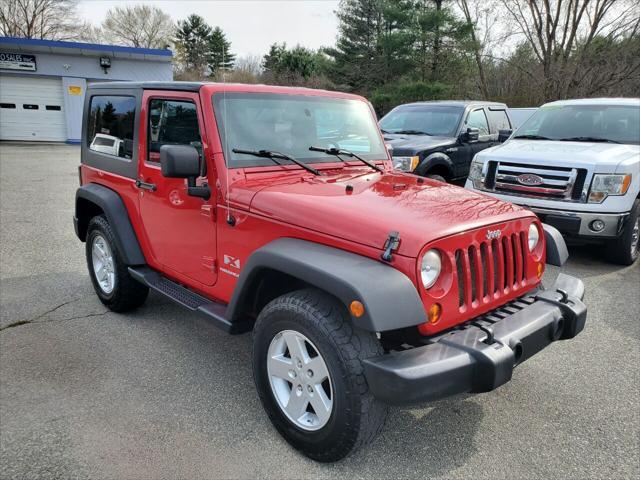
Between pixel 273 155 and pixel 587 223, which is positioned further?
pixel 587 223

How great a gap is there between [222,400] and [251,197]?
4.22 feet

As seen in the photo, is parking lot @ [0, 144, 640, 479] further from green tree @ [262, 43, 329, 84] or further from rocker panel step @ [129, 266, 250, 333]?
green tree @ [262, 43, 329, 84]

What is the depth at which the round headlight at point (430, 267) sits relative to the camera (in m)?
2.25

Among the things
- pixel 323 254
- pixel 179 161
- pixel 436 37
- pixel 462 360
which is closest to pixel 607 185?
pixel 462 360

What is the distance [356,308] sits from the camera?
206 cm

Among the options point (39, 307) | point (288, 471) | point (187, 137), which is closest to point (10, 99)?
point (39, 307)

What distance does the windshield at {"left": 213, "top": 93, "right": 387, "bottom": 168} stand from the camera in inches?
120

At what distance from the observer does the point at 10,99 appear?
69.1 feet

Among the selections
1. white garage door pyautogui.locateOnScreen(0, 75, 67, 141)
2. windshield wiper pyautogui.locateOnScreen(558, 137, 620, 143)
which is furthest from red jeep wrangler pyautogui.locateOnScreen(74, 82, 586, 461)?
white garage door pyautogui.locateOnScreen(0, 75, 67, 141)

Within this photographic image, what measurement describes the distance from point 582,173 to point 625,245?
1076 mm

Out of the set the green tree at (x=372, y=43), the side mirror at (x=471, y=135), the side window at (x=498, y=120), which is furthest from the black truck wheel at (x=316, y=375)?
the green tree at (x=372, y=43)

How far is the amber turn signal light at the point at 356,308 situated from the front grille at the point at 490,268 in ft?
1.97

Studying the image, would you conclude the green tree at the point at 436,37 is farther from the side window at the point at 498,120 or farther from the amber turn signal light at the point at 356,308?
the amber turn signal light at the point at 356,308

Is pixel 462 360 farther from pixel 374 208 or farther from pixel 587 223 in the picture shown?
pixel 587 223
